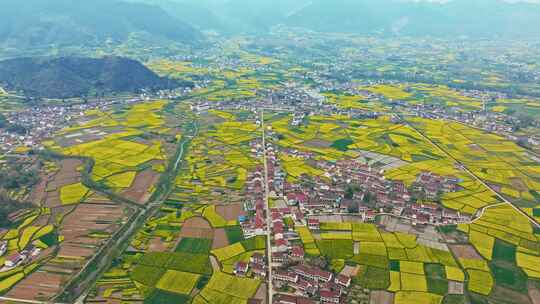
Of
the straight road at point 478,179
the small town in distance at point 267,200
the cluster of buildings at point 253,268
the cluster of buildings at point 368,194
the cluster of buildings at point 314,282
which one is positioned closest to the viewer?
A: the cluster of buildings at point 314,282

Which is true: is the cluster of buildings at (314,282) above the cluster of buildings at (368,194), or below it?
below

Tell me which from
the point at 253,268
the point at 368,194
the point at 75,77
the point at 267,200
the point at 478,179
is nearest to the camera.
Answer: the point at 253,268

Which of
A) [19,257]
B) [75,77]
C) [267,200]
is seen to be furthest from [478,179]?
[75,77]

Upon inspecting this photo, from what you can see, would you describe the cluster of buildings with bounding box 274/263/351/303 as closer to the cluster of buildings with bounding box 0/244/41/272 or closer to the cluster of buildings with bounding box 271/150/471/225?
the cluster of buildings with bounding box 271/150/471/225

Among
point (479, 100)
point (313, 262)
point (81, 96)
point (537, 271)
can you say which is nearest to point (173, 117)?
point (81, 96)

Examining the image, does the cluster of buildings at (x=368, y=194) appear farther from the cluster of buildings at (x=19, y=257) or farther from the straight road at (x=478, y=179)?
the cluster of buildings at (x=19, y=257)

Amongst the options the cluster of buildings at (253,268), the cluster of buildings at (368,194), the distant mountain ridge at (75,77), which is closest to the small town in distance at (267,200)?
the cluster of buildings at (253,268)

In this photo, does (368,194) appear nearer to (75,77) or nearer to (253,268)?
(253,268)

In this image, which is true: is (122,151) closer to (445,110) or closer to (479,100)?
(445,110)
